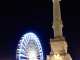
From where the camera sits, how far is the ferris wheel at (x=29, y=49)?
33.8 metres

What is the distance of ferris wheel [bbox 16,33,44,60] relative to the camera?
111 ft

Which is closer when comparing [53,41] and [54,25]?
[53,41]

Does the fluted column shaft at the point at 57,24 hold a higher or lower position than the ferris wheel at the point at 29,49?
higher

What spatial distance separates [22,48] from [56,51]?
13.9 m

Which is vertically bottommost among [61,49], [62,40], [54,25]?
[61,49]

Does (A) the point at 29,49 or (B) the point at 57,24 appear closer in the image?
(B) the point at 57,24

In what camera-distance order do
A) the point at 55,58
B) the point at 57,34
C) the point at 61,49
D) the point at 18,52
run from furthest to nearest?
the point at 18,52 < the point at 57,34 < the point at 61,49 < the point at 55,58

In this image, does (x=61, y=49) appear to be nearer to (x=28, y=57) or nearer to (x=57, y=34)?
(x=57, y=34)

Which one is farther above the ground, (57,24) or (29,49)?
(57,24)

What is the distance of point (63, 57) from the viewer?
73.3ft

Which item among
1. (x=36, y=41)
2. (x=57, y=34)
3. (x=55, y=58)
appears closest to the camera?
(x=55, y=58)

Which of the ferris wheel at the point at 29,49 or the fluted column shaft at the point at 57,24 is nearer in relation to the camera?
the fluted column shaft at the point at 57,24

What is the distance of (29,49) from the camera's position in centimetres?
3469

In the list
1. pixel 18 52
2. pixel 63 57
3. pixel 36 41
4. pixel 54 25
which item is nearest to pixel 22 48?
pixel 18 52
